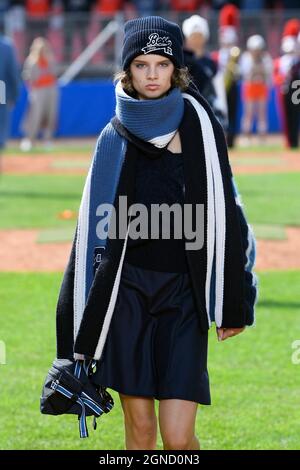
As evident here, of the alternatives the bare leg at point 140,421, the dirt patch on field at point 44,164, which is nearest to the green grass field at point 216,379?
the bare leg at point 140,421

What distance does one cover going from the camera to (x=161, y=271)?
16.1 ft

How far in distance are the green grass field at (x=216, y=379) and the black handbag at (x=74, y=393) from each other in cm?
123

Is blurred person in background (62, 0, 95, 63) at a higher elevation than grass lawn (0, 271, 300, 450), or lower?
higher

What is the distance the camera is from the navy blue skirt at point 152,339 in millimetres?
4828

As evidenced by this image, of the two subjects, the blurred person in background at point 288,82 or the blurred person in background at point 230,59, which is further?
the blurred person in background at point 230,59

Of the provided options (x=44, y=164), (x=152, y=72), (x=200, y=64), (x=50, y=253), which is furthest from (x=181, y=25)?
(x=152, y=72)

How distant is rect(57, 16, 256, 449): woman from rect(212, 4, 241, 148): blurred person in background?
63.7 ft

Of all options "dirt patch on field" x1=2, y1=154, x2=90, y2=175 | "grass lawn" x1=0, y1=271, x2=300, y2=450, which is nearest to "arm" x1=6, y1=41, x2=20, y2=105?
"dirt patch on field" x1=2, y1=154, x2=90, y2=175

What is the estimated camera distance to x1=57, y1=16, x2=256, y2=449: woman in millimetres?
4848

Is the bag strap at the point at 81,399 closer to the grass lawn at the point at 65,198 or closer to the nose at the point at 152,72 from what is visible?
the nose at the point at 152,72

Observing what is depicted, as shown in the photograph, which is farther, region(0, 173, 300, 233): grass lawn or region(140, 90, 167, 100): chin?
region(0, 173, 300, 233): grass lawn

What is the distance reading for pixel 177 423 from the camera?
4.77 m

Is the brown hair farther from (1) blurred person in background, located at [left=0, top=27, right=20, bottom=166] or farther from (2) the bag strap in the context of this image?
(1) blurred person in background, located at [left=0, top=27, right=20, bottom=166]

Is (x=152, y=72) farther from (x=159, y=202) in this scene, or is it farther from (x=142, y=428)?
(x=142, y=428)
